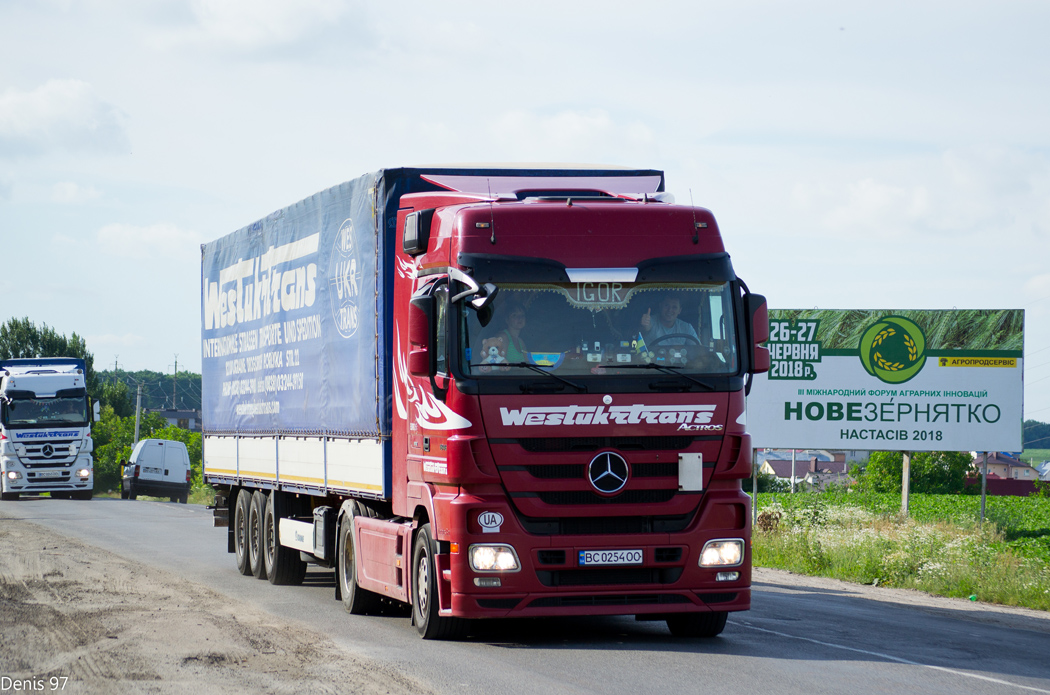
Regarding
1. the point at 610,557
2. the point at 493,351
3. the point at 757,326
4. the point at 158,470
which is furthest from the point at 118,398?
the point at 757,326

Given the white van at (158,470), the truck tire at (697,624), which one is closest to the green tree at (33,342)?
the white van at (158,470)

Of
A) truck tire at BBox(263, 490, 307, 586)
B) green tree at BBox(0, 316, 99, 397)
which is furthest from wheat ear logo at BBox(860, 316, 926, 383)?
green tree at BBox(0, 316, 99, 397)

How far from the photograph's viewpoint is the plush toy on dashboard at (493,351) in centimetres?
1008

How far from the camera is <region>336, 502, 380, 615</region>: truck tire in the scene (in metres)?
12.8

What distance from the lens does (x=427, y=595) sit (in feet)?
35.2

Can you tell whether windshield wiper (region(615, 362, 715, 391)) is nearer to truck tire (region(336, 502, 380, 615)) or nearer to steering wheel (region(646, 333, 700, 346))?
steering wheel (region(646, 333, 700, 346))

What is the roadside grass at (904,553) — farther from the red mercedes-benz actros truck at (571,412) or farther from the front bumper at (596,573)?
the red mercedes-benz actros truck at (571,412)

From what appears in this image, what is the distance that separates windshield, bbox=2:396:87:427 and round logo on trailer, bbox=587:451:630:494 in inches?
1313

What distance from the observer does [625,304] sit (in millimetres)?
10336

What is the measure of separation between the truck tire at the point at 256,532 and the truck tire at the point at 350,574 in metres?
3.33

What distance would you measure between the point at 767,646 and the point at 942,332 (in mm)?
18010

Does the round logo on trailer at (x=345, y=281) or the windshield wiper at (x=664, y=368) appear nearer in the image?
the windshield wiper at (x=664, y=368)

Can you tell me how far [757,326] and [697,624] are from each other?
264cm

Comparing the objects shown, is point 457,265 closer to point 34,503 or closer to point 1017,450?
point 1017,450
